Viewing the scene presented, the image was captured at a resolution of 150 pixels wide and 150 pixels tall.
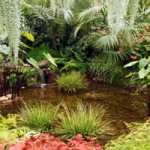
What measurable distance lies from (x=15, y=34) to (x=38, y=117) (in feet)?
7.03

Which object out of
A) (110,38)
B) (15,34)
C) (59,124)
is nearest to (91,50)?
(110,38)

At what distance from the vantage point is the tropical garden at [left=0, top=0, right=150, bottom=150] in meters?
3.68

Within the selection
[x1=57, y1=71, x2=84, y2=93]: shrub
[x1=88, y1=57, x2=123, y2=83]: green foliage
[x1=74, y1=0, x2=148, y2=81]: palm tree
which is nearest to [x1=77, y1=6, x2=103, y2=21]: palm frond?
[x1=74, y1=0, x2=148, y2=81]: palm tree

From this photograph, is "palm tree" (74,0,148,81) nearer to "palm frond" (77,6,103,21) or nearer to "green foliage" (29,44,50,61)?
"palm frond" (77,6,103,21)

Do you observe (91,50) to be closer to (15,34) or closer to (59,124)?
(59,124)

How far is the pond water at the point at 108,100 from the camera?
4797 mm

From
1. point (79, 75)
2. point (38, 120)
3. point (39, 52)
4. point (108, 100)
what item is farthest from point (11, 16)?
point (39, 52)

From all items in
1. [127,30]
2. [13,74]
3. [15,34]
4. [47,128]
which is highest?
[127,30]

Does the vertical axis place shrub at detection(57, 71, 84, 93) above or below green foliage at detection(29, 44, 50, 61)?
below

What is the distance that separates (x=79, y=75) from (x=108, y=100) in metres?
1.37

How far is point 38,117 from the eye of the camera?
4023 mm

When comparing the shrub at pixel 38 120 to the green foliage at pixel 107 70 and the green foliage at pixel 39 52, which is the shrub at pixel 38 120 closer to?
the green foliage at pixel 107 70

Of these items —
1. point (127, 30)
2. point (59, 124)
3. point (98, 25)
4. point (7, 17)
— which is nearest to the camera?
point (7, 17)

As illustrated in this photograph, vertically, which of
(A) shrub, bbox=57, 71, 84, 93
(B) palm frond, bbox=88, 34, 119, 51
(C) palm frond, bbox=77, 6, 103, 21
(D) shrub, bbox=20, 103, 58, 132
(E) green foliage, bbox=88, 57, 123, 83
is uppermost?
(C) palm frond, bbox=77, 6, 103, 21
